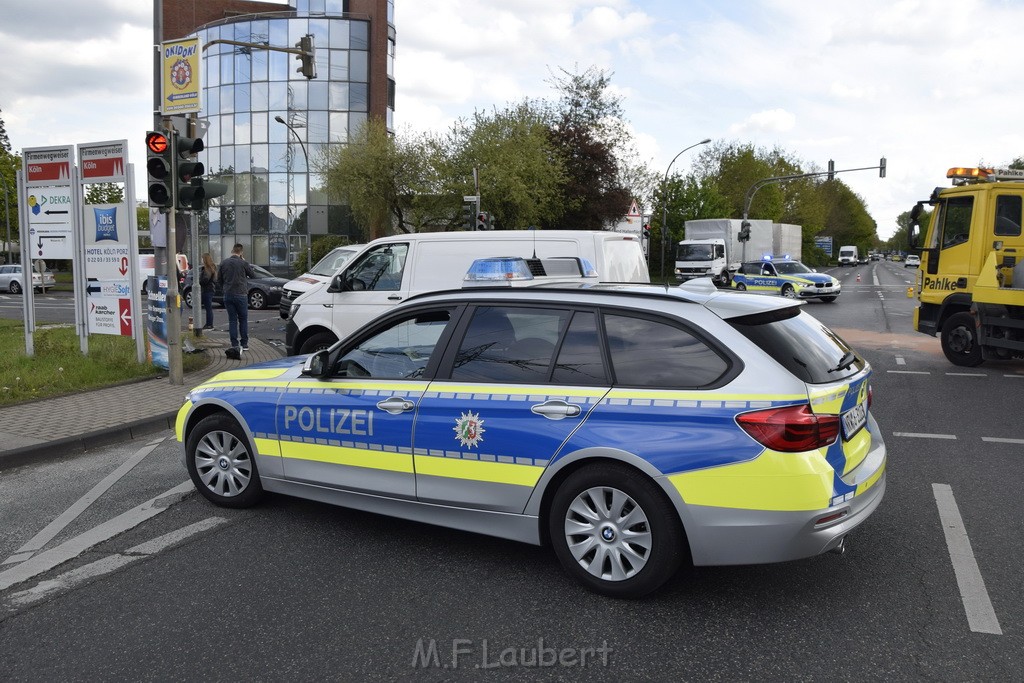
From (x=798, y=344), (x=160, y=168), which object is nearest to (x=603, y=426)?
(x=798, y=344)

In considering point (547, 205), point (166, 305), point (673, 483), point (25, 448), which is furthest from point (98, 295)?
point (547, 205)

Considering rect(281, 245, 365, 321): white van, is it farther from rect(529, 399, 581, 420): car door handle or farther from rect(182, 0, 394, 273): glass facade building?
rect(182, 0, 394, 273): glass facade building

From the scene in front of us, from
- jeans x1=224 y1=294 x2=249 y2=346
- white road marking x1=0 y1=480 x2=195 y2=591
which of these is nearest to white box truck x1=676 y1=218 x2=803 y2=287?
jeans x1=224 y1=294 x2=249 y2=346

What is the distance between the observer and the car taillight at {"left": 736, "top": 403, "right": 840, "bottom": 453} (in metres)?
3.66

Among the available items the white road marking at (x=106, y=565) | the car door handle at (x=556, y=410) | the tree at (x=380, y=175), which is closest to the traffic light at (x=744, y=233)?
the tree at (x=380, y=175)

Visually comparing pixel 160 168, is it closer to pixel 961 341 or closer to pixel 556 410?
pixel 556 410

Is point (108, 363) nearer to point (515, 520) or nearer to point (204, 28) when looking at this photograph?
point (515, 520)

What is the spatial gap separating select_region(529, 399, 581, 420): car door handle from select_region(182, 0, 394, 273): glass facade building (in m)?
43.2

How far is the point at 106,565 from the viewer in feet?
15.2

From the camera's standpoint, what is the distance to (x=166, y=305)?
437 inches

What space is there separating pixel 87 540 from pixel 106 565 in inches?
21.1

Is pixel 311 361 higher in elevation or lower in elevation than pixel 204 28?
lower

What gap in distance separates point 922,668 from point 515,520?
187 centimetres

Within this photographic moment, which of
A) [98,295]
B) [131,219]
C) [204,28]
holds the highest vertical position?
[204,28]
